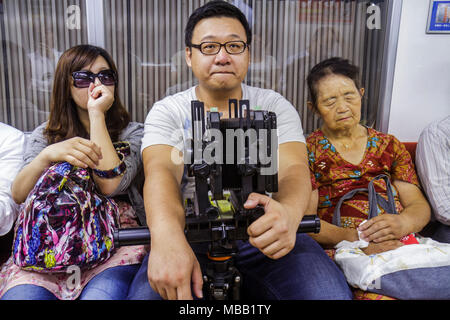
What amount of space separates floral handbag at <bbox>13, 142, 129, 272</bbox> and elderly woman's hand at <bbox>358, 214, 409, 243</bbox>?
4.29ft

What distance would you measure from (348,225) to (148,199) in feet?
3.90

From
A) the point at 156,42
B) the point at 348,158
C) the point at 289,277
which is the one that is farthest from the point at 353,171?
the point at 156,42

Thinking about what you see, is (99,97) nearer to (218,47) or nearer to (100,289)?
(218,47)

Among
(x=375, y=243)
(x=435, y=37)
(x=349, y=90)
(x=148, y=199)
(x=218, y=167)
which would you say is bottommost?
(x=375, y=243)

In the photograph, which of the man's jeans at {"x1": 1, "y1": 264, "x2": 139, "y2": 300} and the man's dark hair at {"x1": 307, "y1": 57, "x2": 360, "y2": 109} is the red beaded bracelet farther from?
the man's dark hair at {"x1": 307, "y1": 57, "x2": 360, "y2": 109}

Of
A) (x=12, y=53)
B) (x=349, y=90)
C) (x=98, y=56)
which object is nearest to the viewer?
(x=98, y=56)

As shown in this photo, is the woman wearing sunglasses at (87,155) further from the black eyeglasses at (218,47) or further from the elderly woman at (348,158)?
the elderly woman at (348,158)

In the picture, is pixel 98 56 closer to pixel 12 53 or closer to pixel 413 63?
pixel 12 53

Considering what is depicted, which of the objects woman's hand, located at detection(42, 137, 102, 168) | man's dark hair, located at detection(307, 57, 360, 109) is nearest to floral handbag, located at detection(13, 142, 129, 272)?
woman's hand, located at detection(42, 137, 102, 168)

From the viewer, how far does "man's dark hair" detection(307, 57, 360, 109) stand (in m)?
2.10

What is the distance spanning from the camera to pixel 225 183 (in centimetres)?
111
